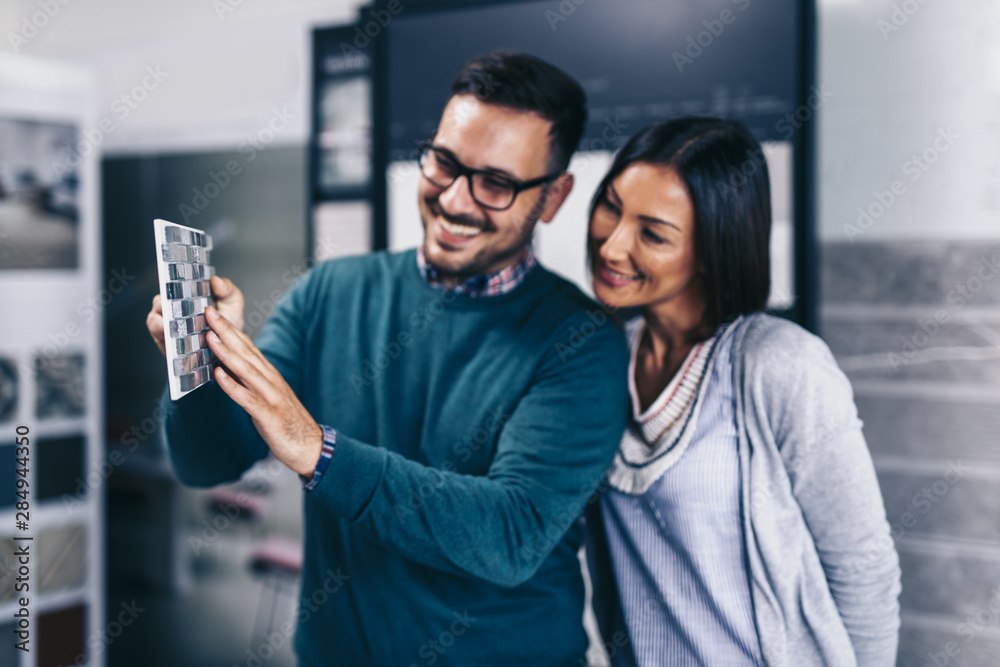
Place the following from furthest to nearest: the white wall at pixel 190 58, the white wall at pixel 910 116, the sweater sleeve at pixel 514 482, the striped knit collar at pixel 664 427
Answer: the white wall at pixel 190 58 → the white wall at pixel 910 116 → the striped knit collar at pixel 664 427 → the sweater sleeve at pixel 514 482

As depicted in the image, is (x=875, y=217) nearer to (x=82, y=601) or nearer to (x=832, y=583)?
(x=832, y=583)

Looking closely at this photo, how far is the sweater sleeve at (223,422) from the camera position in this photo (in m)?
1.01

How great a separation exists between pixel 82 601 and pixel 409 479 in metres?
2.23

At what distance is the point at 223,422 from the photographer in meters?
1.05

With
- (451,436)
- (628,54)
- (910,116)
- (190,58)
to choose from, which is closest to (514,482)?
(451,436)

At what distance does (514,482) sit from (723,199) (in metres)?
0.58

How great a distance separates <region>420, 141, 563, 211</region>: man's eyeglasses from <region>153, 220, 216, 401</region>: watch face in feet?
1.43

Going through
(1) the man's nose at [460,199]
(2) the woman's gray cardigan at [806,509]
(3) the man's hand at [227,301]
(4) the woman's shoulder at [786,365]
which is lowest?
(2) the woman's gray cardigan at [806,509]

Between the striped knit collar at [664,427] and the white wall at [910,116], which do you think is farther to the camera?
the white wall at [910,116]

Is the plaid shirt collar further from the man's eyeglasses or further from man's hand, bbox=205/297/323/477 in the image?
man's hand, bbox=205/297/323/477

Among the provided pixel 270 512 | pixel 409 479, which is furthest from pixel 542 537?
pixel 270 512

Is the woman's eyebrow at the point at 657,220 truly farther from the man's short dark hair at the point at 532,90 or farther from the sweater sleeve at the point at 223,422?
the sweater sleeve at the point at 223,422

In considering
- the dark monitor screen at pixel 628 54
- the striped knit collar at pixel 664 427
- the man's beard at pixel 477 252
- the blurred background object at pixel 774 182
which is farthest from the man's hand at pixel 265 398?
the dark monitor screen at pixel 628 54

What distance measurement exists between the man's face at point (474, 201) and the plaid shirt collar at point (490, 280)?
14 millimetres
